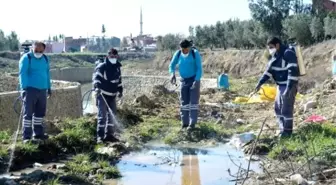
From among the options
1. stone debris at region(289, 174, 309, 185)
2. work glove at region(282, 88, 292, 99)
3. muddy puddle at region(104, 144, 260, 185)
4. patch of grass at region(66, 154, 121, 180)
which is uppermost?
work glove at region(282, 88, 292, 99)

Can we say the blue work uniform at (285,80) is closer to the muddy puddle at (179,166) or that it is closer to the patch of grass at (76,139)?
the muddy puddle at (179,166)

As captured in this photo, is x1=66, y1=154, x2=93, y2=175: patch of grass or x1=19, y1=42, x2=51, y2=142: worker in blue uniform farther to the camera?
x1=19, y1=42, x2=51, y2=142: worker in blue uniform

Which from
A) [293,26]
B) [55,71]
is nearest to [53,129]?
[293,26]

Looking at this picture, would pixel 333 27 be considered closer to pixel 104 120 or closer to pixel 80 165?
pixel 104 120

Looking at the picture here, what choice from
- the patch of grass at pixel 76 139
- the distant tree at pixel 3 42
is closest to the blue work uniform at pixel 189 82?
the patch of grass at pixel 76 139

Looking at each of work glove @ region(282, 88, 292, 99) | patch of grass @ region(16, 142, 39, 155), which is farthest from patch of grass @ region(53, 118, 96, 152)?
work glove @ region(282, 88, 292, 99)

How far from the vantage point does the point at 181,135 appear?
35.8 ft

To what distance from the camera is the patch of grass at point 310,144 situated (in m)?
7.77

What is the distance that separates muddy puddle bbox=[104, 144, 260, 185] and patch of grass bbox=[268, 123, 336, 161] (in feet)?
1.69

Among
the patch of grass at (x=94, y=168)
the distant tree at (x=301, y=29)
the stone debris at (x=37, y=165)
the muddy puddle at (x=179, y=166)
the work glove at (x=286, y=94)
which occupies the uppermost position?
the distant tree at (x=301, y=29)

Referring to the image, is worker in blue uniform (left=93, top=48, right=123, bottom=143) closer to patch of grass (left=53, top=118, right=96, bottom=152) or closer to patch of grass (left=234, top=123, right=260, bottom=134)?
patch of grass (left=53, top=118, right=96, bottom=152)

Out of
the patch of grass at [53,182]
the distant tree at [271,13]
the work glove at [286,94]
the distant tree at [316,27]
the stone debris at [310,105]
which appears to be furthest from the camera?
the distant tree at [271,13]

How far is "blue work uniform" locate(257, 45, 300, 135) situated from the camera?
9545 mm

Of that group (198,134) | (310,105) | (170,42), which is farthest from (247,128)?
(170,42)
